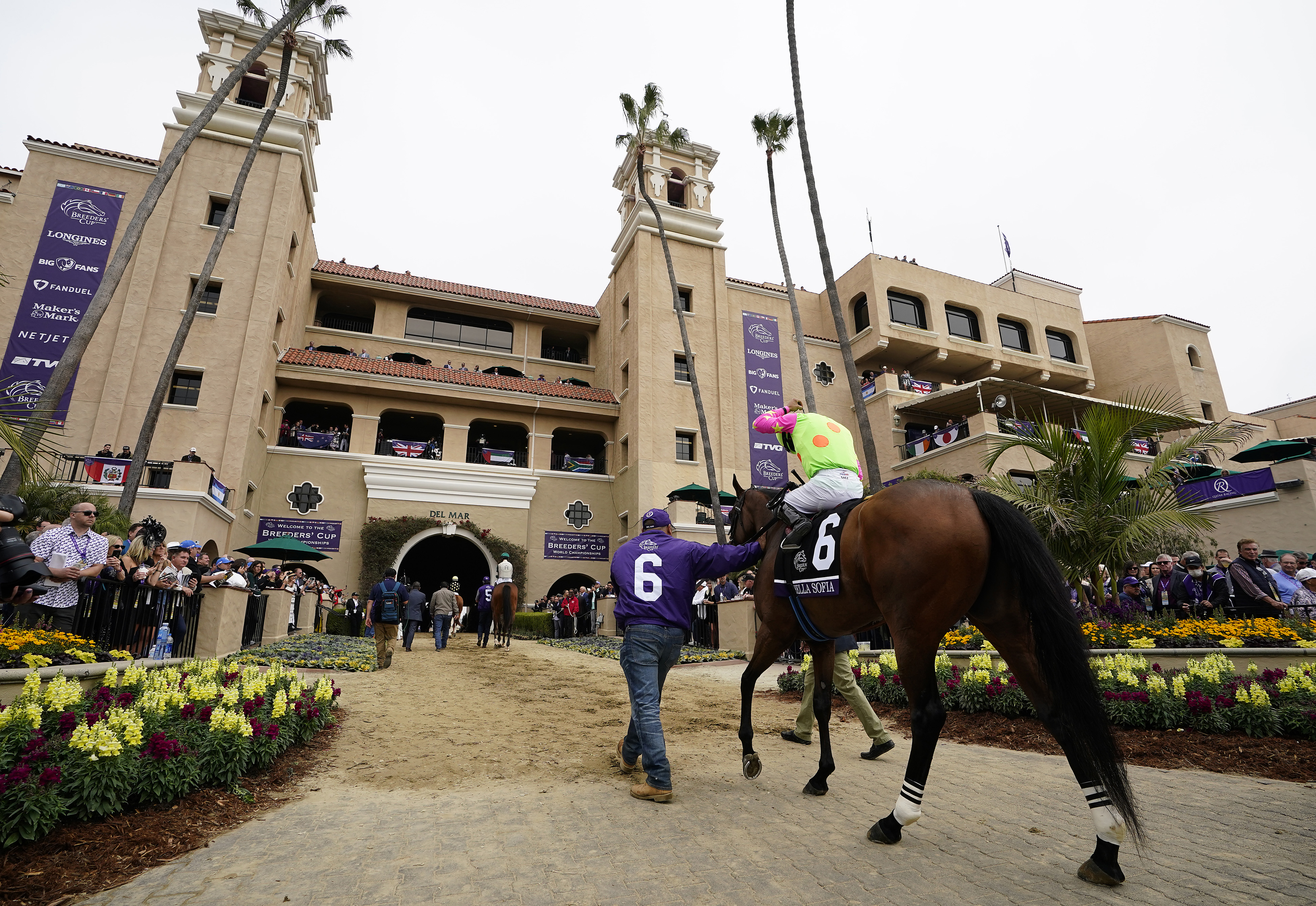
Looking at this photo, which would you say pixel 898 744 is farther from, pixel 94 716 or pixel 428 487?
pixel 428 487

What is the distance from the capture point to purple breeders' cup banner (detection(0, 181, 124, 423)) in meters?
20.7

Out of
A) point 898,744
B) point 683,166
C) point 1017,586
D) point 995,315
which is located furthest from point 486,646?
point 995,315

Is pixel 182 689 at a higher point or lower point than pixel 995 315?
lower

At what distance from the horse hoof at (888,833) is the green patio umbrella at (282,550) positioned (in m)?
18.1

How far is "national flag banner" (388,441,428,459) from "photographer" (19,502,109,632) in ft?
63.4

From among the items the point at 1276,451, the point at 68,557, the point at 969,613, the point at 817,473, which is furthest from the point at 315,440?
the point at 1276,451

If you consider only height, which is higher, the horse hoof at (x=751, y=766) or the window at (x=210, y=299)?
the window at (x=210, y=299)

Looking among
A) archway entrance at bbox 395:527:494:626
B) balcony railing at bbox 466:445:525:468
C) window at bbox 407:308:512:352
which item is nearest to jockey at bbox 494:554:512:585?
balcony railing at bbox 466:445:525:468

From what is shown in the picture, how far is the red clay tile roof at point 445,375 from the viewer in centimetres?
2566

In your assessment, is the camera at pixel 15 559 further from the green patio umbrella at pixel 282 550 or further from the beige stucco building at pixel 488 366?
the beige stucco building at pixel 488 366

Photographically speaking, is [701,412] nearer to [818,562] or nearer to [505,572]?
[505,572]

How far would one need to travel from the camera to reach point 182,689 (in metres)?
5.20

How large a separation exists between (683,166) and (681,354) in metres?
10.0

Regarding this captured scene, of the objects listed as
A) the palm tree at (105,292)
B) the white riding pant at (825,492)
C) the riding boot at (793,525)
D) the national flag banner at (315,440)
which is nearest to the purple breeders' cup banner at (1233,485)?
the white riding pant at (825,492)
